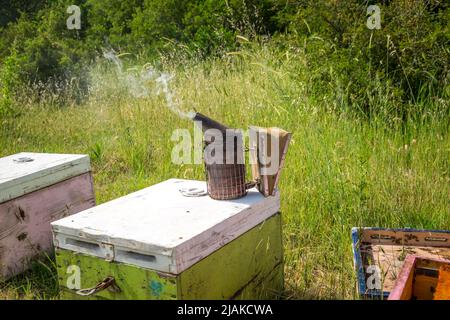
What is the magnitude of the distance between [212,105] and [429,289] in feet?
11.0

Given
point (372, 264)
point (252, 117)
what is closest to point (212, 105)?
point (252, 117)

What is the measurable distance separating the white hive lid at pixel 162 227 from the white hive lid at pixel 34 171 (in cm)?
74

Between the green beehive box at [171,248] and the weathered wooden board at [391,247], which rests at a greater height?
the green beehive box at [171,248]

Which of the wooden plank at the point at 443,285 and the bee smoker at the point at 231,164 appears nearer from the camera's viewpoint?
the wooden plank at the point at 443,285

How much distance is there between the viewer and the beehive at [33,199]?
2717 millimetres

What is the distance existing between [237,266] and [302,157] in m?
1.82

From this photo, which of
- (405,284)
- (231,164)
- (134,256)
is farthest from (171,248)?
(405,284)

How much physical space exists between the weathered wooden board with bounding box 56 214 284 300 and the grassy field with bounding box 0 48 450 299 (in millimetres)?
347

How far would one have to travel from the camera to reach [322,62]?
467 cm

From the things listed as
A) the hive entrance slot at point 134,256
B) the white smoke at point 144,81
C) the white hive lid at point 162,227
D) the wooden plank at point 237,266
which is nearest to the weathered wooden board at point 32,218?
the white hive lid at point 162,227

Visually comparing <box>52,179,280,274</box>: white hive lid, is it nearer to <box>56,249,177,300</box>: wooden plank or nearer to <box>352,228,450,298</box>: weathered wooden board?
<box>56,249,177,300</box>: wooden plank

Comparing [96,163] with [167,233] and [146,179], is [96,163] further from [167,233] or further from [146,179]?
[167,233]

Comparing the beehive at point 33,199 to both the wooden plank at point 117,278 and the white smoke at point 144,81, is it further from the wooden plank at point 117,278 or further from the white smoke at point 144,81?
the white smoke at point 144,81

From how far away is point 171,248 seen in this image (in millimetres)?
1725
